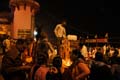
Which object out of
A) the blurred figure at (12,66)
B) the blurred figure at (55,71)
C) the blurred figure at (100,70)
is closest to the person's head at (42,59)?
the blurred figure at (55,71)

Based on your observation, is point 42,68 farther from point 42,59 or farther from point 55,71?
point 55,71

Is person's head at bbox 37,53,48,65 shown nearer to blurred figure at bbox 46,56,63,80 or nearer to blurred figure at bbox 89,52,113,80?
blurred figure at bbox 46,56,63,80

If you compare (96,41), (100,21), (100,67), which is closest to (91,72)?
(100,67)

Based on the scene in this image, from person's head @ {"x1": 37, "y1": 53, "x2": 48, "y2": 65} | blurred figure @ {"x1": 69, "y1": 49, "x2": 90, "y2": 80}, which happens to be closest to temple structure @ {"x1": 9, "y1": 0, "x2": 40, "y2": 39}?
blurred figure @ {"x1": 69, "y1": 49, "x2": 90, "y2": 80}

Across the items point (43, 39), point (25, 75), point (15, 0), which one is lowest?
point (25, 75)

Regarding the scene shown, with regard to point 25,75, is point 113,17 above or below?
above

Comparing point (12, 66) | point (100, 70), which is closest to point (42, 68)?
point (12, 66)

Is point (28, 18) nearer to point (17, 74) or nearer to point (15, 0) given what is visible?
point (15, 0)

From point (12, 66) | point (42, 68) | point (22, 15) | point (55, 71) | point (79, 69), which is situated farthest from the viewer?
point (22, 15)

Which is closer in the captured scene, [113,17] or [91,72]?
[91,72]

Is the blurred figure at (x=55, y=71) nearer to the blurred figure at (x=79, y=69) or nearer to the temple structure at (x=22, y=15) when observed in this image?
the blurred figure at (x=79, y=69)

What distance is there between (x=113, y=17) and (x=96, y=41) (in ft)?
56.0

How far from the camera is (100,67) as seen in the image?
806cm

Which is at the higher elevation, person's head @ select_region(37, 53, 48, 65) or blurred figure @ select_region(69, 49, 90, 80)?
person's head @ select_region(37, 53, 48, 65)
